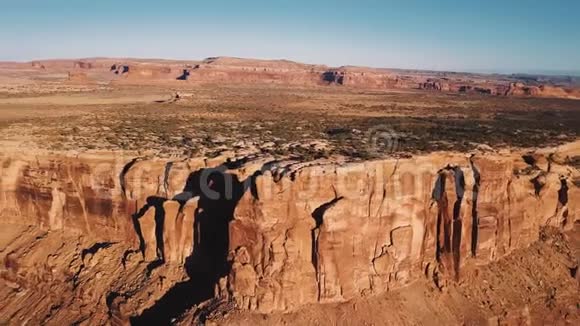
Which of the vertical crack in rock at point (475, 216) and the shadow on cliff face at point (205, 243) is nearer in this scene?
the shadow on cliff face at point (205, 243)

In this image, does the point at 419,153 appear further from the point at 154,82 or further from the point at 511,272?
the point at 154,82

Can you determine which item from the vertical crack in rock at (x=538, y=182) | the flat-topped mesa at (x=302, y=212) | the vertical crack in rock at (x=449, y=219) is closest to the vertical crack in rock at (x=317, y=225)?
the flat-topped mesa at (x=302, y=212)

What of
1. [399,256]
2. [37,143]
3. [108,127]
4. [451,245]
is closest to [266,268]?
[399,256]

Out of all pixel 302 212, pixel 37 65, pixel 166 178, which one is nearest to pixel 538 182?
pixel 302 212

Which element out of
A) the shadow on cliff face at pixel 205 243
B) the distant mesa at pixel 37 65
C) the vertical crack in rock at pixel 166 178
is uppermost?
the distant mesa at pixel 37 65

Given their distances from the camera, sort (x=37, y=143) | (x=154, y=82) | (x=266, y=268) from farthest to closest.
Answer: (x=154, y=82) < (x=37, y=143) < (x=266, y=268)

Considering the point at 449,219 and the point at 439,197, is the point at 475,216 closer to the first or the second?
the point at 449,219

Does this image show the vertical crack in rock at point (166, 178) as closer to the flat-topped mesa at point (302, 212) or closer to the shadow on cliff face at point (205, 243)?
the flat-topped mesa at point (302, 212)

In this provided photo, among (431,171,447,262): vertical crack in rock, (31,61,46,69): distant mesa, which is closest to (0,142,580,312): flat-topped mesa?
(431,171,447,262): vertical crack in rock
